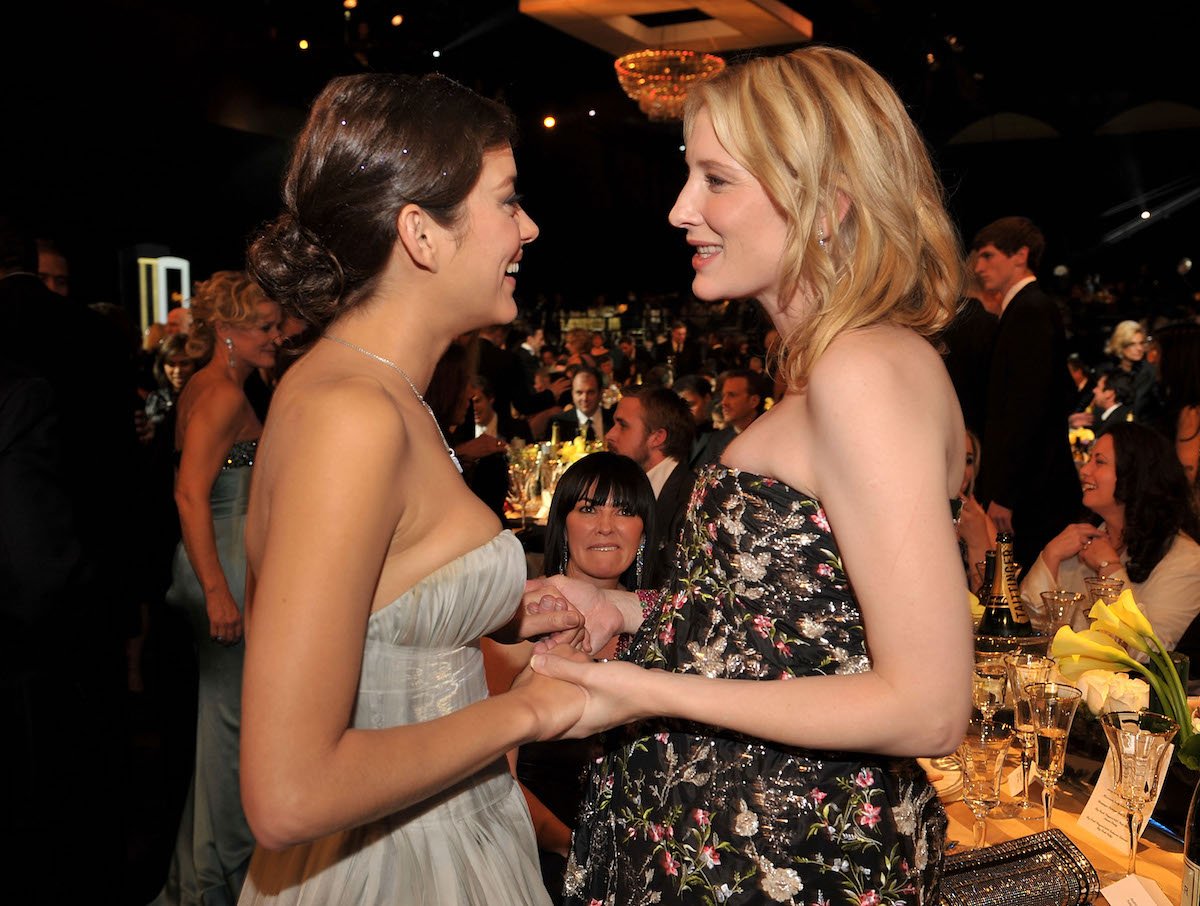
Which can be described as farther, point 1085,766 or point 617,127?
point 617,127

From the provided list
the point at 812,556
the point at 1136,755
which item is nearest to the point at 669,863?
the point at 812,556

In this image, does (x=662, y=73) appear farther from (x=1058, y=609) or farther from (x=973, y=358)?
(x=1058, y=609)

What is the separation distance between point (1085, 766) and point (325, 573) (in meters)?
1.65

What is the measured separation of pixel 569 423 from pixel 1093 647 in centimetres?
525

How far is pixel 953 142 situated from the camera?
681 inches

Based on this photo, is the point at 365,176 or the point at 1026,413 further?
the point at 1026,413

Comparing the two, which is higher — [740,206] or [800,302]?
[740,206]

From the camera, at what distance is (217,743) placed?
3557mm

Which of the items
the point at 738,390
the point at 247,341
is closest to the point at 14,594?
the point at 247,341

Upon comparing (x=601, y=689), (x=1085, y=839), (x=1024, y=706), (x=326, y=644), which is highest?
(x=326, y=644)

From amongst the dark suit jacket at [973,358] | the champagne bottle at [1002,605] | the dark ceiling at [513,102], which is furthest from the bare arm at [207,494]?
the dark suit jacket at [973,358]

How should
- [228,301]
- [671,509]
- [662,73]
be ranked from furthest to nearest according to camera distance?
[662,73]
[671,509]
[228,301]

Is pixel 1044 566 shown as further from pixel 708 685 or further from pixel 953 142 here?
pixel 953 142

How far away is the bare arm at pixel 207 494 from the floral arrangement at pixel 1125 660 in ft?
8.47
